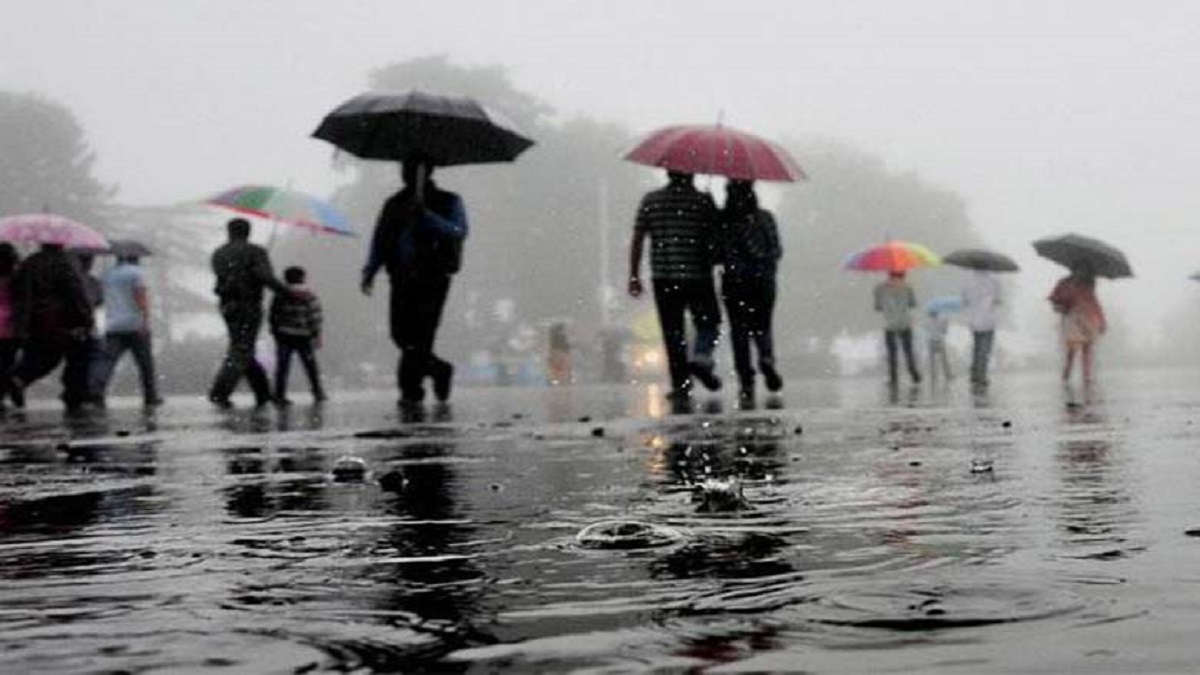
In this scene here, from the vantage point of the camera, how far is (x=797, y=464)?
581cm

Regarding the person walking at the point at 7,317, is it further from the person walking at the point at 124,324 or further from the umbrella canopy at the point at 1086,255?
the umbrella canopy at the point at 1086,255

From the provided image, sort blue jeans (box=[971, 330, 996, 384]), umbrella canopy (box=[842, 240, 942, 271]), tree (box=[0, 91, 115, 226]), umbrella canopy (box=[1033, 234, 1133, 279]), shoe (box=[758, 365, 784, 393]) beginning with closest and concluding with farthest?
1. shoe (box=[758, 365, 784, 393])
2. umbrella canopy (box=[1033, 234, 1133, 279])
3. blue jeans (box=[971, 330, 996, 384])
4. umbrella canopy (box=[842, 240, 942, 271])
5. tree (box=[0, 91, 115, 226])

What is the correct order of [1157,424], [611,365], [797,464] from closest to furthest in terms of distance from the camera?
1. [797,464]
2. [1157,424]
3. [611,365]

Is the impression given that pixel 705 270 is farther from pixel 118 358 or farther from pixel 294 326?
pixel 118 358

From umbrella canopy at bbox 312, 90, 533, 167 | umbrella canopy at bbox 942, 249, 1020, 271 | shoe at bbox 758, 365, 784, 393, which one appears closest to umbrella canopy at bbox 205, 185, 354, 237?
umbrella canopy at bbox 312, 90, 533, 167

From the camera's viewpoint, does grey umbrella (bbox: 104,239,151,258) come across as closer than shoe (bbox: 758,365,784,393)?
No

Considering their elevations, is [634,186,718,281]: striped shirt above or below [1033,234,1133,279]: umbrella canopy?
below

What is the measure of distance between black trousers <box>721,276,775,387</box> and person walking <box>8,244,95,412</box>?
572 centimetres

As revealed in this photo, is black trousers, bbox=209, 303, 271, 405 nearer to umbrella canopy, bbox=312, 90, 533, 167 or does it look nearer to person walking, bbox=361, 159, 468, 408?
umbrella canopy, bbox=312, 90, 533, 167

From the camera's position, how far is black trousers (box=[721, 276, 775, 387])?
46.3 ft

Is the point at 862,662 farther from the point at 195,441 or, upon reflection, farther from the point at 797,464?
the point at 195,441

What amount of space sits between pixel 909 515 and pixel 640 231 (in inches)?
380

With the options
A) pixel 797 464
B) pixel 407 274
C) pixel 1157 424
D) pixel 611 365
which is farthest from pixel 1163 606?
pixel 611 365

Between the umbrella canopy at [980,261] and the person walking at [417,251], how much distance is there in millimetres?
13290
